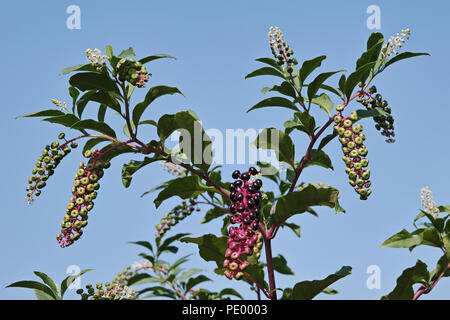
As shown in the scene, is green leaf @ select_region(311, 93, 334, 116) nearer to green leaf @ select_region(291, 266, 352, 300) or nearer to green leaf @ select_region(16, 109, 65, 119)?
green leaf @ select_region(291, 266, 352, 300)

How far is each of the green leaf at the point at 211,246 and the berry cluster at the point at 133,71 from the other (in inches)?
39.9

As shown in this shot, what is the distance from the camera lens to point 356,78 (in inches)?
124

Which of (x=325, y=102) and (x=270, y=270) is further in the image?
(x=325, y=102)

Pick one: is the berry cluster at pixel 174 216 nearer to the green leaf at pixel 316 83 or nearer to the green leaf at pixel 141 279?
the green leaf at pixel 141 279

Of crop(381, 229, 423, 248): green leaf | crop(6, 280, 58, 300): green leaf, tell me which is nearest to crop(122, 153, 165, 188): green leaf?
crop(6, 280, 58, 300): green leaf

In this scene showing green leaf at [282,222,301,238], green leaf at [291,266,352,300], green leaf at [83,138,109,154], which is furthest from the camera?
green leaf at [282,222,301,238]

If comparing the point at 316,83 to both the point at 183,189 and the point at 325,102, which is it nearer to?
the point at 325,102

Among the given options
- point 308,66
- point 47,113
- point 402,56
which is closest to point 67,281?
point 47,113

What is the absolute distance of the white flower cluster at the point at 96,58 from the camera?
2898 mm

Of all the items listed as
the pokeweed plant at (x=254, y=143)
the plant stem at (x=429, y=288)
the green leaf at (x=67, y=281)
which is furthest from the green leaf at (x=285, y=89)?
the green leaf at (x=67, y=281)

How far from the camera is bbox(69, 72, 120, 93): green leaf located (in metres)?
2.94

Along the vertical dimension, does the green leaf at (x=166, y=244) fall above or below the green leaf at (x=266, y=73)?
below

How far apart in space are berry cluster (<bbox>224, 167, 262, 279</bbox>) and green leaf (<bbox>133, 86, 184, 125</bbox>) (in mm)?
814

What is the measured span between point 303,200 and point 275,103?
2.54ft
